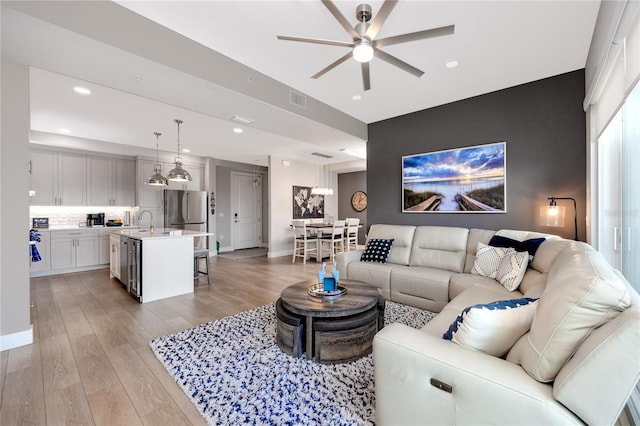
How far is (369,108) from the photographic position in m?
4.30

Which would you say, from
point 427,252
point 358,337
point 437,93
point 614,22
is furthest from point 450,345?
point 437,93

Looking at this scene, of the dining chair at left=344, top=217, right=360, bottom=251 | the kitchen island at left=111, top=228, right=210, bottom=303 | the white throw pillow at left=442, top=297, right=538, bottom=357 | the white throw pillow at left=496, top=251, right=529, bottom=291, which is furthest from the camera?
the dining chair at left=344, top=217, right=360, bottom=251

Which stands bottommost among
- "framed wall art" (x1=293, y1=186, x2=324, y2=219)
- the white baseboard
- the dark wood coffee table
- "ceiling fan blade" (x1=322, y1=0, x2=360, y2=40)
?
the white baseboard

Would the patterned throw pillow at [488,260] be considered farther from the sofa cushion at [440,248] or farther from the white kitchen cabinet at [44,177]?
the white kitchen cabinet at [44,177]

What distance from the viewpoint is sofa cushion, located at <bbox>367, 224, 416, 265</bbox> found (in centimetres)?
394

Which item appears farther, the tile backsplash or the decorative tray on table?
the tile backsplash

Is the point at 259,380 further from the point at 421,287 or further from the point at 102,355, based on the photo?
the point at 421,287

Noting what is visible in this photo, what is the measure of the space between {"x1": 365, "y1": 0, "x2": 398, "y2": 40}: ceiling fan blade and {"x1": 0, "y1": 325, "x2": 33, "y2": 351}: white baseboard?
3919mm

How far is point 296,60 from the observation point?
9.68ft

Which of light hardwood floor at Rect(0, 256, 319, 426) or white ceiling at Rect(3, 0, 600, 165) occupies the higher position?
white ceiling at Rect(3, 0, 600, 165)

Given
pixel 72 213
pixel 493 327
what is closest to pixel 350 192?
pixel 72 213

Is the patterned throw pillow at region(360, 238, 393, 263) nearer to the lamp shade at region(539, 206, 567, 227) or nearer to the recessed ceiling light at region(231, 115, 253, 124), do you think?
the lamp shade at region(539, 206, 567, 227)

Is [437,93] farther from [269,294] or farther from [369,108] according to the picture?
[269,294]

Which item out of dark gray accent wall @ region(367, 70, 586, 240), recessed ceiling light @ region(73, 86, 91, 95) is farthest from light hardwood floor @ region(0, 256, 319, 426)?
dark gray accent wall @ region(367, 70, 586, 240)
